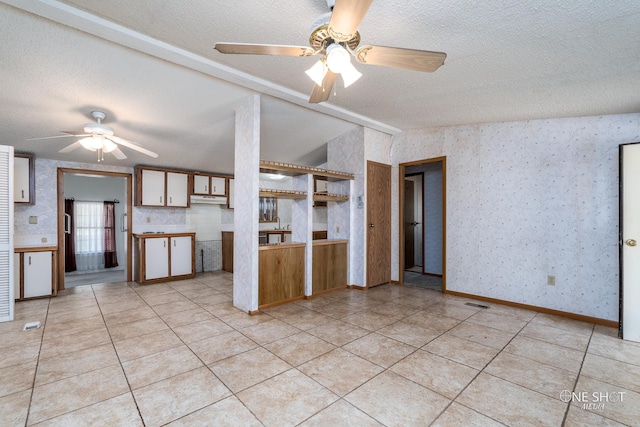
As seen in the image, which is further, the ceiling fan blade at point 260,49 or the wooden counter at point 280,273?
the wooden counter at point 280,273

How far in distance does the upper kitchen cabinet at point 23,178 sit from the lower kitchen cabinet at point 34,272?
878 millimetres

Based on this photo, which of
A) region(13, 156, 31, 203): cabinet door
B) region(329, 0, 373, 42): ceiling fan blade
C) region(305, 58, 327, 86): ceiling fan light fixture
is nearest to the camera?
region(329, 0, 373, 42): ceiling fan blade

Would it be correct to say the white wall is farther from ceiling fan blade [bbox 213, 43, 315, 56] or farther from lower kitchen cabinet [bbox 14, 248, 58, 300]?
lower kitchen cabinet [bbox 14, 248, 58, 300]

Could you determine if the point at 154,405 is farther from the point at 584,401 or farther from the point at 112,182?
the point at 112,182

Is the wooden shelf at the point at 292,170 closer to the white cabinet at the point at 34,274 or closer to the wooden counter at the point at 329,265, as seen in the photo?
the wooden counter at the point at 329,265

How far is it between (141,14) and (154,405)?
8.99 feet

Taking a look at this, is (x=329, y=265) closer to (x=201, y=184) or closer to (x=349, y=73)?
(x=349, y=73)

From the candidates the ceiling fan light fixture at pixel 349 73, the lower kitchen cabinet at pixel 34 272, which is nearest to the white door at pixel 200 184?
the lower kitchen cabinet at pixel 34 272

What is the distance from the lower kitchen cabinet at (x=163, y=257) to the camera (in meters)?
5.07

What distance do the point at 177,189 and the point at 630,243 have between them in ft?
21.8

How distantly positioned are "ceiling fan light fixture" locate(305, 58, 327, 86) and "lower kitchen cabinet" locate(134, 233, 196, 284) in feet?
14.9

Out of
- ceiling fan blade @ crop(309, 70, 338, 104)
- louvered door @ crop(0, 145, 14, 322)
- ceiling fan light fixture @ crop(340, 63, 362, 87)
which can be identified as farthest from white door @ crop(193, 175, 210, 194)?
ceiling fan light fixture @ crop(340, 63, 362, 87)

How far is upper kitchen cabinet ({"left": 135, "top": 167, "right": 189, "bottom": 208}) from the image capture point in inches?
206

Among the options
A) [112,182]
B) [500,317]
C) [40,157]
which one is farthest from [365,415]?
[112,182]
